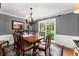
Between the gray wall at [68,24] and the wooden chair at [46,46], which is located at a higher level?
the gray wall at [68,24]

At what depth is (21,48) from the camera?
6.34 ft

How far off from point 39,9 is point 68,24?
571 millimetres

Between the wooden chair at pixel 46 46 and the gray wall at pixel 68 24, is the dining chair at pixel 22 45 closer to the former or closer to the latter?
the wooden chair at pixel 46 46

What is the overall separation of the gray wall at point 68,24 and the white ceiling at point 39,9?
104 millimetres

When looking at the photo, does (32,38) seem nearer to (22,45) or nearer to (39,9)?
(22,45)

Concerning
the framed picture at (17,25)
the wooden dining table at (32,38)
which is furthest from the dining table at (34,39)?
the framed picture at (17,25)

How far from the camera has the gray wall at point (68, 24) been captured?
191 cm

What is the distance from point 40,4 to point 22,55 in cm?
96

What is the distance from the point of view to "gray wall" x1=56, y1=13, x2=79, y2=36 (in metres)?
1.91

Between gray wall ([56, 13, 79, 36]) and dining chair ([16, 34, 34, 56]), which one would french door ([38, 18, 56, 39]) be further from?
dining chair ([16, 34, 34, 56])

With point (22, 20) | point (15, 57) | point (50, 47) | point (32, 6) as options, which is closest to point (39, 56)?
point (50, 47)

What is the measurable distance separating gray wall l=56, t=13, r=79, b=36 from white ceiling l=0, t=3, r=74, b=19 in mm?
104

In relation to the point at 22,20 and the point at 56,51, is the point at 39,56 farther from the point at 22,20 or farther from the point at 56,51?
the point at 22,20

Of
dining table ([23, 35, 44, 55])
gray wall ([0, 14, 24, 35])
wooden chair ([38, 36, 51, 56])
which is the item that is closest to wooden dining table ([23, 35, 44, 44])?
dining table ([23, 35, 44, 55])
